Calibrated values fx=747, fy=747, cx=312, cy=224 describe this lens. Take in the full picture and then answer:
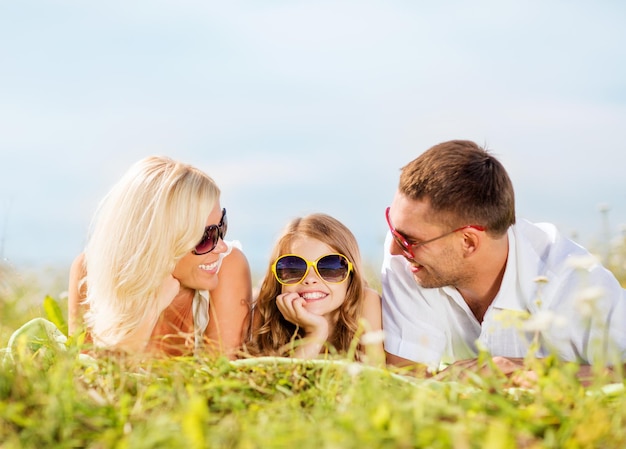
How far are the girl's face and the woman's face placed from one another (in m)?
0.50

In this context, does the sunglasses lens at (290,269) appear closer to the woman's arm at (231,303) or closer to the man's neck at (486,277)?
the woman's arm at (231,303)

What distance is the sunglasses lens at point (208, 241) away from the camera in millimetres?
4543

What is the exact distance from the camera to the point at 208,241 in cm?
456

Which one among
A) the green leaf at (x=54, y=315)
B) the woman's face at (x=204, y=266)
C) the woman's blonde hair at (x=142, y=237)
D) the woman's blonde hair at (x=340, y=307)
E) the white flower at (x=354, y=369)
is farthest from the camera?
the green leaf at (x=54, y=315)

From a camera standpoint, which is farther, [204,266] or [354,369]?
[204,266]

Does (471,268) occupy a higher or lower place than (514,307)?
higher

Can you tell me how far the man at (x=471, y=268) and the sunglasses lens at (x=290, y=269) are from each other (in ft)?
2.09

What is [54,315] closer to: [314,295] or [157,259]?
[157,259]

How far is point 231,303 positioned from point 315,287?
541 millimetres

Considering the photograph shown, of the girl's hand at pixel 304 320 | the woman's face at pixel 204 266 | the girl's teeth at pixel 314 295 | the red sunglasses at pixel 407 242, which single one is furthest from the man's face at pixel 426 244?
the woman's face at pixel 204 266

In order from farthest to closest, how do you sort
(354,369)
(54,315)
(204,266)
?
(54,315), (204,266), (354,369)

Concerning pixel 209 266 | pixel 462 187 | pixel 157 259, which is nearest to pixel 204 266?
pixel 209 266

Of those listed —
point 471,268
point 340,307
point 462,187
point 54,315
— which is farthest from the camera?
point 54,315

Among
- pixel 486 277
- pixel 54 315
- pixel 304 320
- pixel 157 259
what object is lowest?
pixel 54 315
